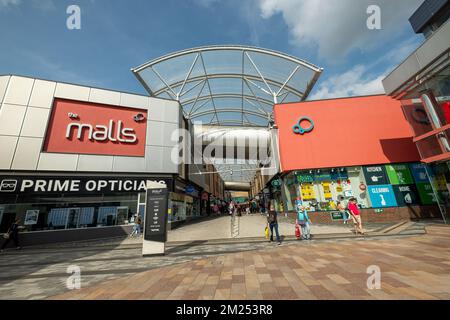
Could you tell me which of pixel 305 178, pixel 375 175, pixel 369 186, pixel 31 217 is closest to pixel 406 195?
pixel 375 175

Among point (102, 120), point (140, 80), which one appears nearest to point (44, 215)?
point (102, 120)

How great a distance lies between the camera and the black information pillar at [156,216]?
770 centimetres

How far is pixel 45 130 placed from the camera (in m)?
13.6

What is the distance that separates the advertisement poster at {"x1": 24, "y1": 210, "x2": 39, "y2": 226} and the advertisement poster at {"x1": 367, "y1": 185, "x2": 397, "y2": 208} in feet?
77.9

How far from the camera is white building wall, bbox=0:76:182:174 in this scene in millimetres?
12773

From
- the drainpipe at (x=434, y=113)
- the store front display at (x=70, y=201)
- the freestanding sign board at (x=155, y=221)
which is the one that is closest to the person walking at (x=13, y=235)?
the store front display at (x=70, y=201)

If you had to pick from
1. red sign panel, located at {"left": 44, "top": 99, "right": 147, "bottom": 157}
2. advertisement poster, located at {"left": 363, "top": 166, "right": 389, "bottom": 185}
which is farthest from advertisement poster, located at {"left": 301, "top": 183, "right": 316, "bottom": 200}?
red sign panel, located at {"left": 44, "top": 99, "right": 147, "bottom": 157}

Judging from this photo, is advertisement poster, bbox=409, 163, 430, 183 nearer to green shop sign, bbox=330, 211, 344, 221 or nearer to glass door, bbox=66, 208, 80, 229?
green shop sign, bbox=330, 211, 344, 221

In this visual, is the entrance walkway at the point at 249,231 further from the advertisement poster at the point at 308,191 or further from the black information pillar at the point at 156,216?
the black information pillar at the point at 156,216

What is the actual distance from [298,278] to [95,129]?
16766 millimetres

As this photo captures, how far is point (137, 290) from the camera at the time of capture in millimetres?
3910

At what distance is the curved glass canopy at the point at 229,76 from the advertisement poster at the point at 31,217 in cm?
1540

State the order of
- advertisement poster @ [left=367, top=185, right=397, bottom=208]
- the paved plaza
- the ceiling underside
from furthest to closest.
→ the ceiling underside < advertisement poster @ [left=367, top=185, right=397, bottom=208] < the paved plaza

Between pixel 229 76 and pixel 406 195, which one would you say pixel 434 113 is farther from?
pixel 229 76
